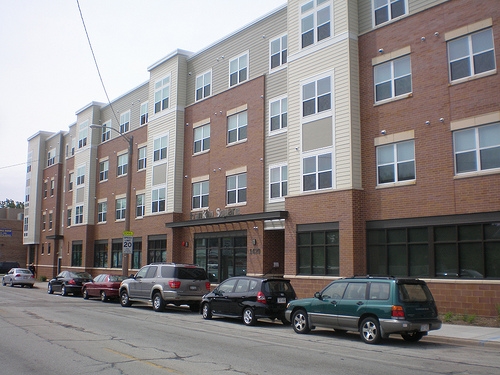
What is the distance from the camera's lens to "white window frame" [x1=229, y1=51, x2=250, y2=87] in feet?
94.4

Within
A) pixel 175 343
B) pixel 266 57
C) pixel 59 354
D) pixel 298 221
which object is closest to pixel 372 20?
pixel 266 57

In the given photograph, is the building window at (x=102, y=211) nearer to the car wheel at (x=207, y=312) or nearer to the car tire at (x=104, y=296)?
the car tire at (x=104, y=296)

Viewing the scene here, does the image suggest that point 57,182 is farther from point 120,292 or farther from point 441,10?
point 441,10

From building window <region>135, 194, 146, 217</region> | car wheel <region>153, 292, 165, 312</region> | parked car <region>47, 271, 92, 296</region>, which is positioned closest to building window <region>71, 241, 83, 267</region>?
building window <region>135, 194, 146, 217</region>

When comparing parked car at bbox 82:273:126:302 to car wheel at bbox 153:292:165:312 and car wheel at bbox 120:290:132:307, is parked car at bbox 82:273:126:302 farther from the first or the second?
car wheel at bbox 153:292:165:312

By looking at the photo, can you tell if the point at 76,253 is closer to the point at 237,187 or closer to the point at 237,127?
the point at 237,187

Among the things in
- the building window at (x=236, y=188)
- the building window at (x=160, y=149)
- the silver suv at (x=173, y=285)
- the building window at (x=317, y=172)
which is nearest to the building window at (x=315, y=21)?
the building window at (x=317, y=172)

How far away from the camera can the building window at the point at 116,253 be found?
39.4 metres

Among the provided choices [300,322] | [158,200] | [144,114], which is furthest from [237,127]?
[300,322]

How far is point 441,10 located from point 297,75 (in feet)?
22.0

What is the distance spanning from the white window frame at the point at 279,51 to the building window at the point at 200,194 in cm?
790

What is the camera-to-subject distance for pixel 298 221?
75.7 feet

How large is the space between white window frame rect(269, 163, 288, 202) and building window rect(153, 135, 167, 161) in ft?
33.2

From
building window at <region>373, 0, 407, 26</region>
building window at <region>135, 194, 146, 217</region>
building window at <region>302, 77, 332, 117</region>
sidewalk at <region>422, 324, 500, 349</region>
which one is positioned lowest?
sidewalk at <region>422, 324, 500, 349</region>
